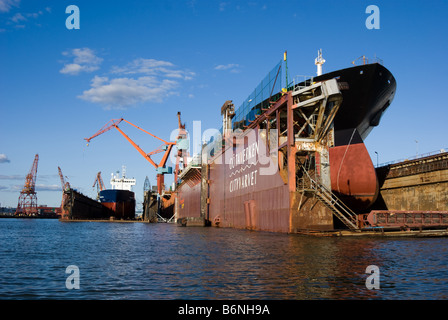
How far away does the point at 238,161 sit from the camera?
45.0 meters

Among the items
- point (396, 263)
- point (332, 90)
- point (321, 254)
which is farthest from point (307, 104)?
point (396, 263)

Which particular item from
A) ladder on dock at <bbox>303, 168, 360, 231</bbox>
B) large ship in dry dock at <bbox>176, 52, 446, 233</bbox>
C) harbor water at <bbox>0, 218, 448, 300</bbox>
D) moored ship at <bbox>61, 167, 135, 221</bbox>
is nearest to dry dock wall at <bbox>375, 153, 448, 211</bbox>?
large ship in dry dock at <bbox>176, 52, 446, 233</bbox>

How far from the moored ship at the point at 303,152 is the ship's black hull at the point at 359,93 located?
9cm

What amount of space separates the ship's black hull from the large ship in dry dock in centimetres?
9

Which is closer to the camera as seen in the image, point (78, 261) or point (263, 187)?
point (78, 261)

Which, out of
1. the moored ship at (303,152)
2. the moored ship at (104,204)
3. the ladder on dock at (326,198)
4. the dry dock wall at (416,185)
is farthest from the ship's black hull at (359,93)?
the moored ship at (104,204)

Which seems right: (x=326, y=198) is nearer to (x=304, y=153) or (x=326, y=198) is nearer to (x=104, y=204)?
(x=304, y=153)

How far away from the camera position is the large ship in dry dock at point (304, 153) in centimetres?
2912

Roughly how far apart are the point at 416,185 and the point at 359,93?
442 inches

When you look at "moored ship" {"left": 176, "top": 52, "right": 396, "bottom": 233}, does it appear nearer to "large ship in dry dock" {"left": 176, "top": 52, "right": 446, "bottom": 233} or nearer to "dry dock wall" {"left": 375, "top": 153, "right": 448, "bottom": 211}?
"large ship in dry dock" {"left": 176, "top": 52, "right": 446, "bottom": 233}

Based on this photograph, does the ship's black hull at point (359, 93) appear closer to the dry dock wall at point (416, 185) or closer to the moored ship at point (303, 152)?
the moored ship at point (303, 152)

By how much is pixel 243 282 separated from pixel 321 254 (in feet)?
22.5

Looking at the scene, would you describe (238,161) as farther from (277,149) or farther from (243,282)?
(243,282)
